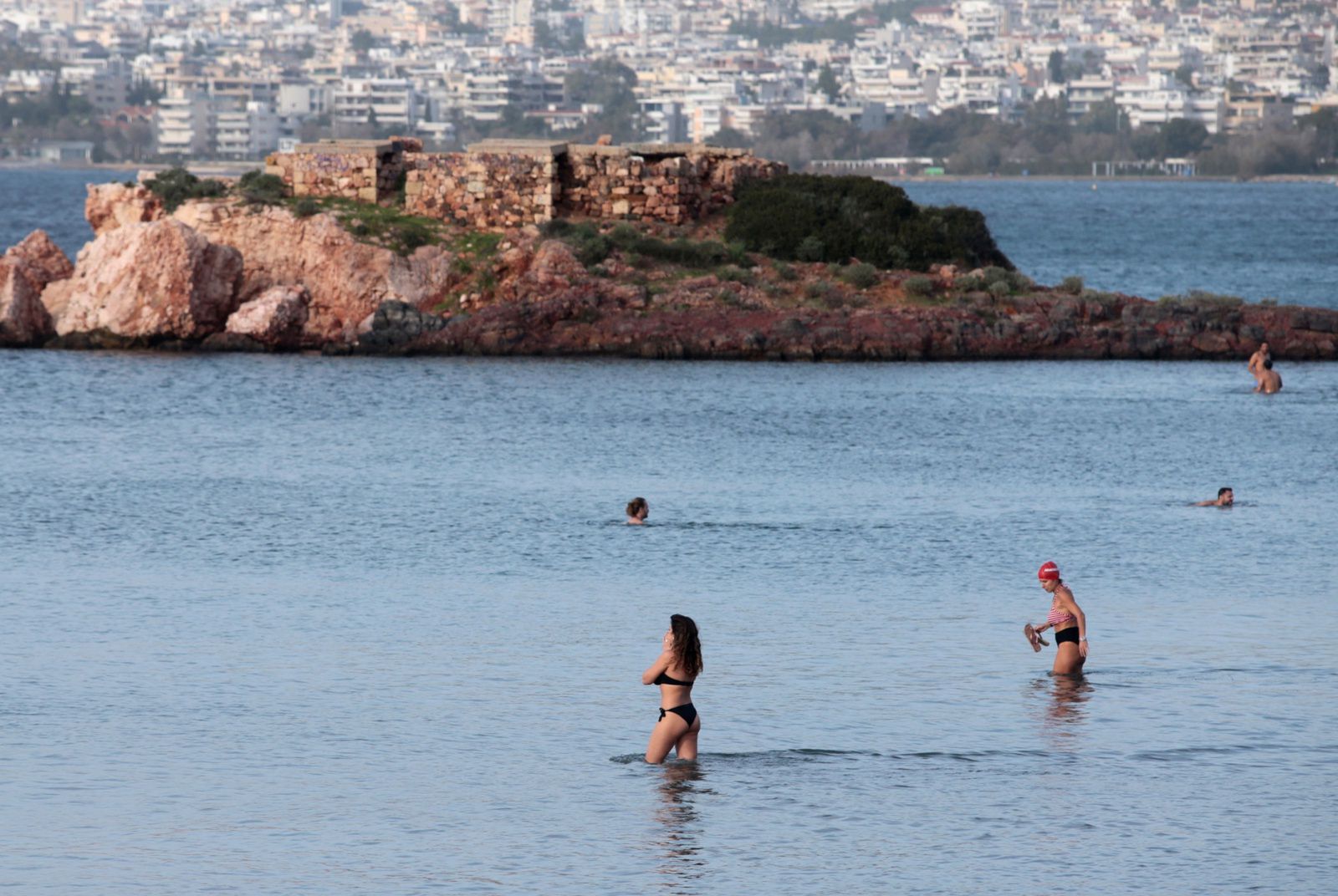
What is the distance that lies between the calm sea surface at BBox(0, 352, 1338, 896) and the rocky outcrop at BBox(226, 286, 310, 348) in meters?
11.6

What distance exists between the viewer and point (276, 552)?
32.1 metres

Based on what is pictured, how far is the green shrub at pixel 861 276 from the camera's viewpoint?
62281 mm

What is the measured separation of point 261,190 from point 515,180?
767 centimetres

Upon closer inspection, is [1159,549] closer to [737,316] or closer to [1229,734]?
[1229,734]

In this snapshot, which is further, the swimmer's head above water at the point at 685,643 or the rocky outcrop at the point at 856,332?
the rocky outcrop at the point at 856,332

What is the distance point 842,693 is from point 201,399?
30879mm

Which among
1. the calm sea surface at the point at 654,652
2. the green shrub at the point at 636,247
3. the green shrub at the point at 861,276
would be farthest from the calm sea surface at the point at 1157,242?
the calm sea surface at the point at 654,652

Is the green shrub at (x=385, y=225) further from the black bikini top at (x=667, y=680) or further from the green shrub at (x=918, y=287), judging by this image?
the black bikini top at (x=667, y=680)

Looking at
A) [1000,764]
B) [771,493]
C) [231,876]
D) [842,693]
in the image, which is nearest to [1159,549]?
[771,493]

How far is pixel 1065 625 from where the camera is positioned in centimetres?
2361

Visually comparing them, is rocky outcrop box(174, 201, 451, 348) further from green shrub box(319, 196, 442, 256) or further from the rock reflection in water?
the rock reflection in water

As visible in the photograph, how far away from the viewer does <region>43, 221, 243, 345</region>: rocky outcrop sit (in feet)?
195

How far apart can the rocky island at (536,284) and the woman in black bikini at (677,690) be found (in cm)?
3943

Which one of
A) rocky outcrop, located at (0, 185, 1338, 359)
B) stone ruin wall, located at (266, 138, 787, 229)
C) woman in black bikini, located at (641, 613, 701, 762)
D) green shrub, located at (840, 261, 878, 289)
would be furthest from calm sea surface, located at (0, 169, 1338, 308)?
woman in black bikini, located at (641, 613, 701, 762)
